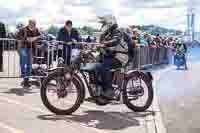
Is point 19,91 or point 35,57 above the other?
point 35,57

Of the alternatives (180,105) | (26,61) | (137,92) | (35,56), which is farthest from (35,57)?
(137,92)

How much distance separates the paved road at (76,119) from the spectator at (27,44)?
237 centimetres

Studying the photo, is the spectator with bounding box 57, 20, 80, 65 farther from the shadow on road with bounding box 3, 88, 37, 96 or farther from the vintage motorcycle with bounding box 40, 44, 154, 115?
the vintage motorcycle with bounding box 40, 44, 154, 115

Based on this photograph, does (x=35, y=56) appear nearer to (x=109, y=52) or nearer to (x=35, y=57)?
(x=35, y=57)

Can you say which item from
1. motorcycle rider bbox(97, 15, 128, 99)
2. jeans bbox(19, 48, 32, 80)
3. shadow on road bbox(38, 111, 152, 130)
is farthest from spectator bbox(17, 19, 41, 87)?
shadow on road bbox(38, 111, 152, 130)

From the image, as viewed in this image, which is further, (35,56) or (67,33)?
(67,33)

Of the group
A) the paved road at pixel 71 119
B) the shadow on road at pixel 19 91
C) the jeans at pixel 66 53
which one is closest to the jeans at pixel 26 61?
the shadow on road at pixel 19 91

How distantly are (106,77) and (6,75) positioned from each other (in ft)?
24.1

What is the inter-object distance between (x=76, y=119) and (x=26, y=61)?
489 centimetres

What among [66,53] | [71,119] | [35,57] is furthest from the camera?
[66,53]

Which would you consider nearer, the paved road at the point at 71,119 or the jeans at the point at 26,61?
the paved road at the point at 71,119

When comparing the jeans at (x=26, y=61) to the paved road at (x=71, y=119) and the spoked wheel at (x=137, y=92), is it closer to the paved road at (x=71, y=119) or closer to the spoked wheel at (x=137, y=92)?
the paved road at (x=71, y=119)

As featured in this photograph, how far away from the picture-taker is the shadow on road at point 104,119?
847 centimetres

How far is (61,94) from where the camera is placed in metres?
9.23
